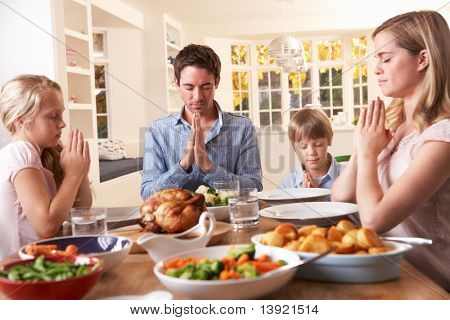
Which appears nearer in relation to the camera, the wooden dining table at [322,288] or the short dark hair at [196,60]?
the wooden dining table at [322,288]

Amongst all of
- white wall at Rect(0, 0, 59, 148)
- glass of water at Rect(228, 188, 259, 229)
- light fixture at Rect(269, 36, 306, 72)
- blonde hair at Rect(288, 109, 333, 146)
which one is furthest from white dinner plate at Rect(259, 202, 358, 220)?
white wall at Rect(0, 0, 59, 148)

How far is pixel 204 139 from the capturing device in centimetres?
67

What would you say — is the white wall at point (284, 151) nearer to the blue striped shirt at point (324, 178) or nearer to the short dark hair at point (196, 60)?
the blue striped shirt at point (324, 178)

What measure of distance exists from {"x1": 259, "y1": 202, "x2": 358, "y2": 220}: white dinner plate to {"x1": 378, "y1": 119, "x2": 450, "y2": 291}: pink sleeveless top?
53 mm

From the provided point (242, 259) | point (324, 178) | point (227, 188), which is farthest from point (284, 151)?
point (242, 259)

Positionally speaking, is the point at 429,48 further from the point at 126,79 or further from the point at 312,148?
the point at 126,79

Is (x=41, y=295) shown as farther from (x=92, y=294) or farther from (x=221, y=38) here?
(x=221, y=38)

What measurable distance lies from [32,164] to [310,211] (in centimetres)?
27

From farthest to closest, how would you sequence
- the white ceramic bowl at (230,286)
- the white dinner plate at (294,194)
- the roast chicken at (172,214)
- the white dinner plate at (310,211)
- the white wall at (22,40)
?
the white wall at (22,40), the white dinner plate at (294,194), the white dinner plate at (310,211), the roast chicken at (172,214), the white ceramic bowl at (230,286)

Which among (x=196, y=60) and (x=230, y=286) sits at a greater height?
(x=196, y=60)

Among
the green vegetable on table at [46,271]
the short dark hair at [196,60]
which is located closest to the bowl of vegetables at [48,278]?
the green vegetable on table at [46,271]

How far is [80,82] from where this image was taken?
0.61 m

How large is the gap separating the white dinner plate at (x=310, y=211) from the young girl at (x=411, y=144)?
0.02m

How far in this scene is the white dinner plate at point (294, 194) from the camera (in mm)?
552
